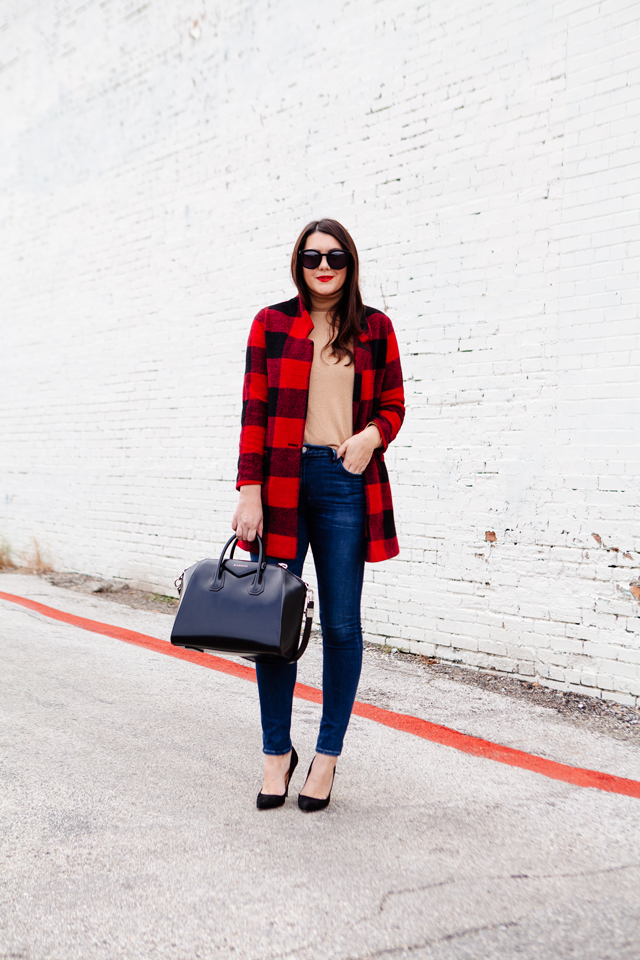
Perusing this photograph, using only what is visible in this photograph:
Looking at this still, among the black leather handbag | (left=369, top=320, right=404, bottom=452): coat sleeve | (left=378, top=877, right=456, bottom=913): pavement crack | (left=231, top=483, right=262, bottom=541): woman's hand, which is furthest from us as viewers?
(left=369, top=320, right=404, bottom=452): coat sleeve

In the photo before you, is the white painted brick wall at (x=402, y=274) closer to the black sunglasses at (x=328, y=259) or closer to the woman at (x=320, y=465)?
the woman at (x=320, y=465)

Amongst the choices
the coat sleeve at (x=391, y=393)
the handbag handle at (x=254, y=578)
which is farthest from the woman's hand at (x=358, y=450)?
the handbag handle at (x=254, y=578)

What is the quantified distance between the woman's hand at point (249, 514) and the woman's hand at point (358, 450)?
29 cm

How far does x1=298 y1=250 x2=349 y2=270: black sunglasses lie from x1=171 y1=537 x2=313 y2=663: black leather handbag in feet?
3.08

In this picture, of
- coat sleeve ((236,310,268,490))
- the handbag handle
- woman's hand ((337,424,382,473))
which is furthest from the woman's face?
the handbag handle

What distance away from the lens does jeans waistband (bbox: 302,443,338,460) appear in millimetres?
2381

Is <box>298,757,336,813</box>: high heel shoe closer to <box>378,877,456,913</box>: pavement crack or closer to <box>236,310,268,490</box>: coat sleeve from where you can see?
<box>378,877,456,913</box>: pavement crack

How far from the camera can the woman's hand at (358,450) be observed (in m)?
2.35

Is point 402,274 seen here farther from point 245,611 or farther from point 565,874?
point 565,874

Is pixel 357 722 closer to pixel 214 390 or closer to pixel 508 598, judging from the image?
pixel 508 598

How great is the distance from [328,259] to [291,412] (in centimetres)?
52

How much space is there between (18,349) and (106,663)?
4747mm

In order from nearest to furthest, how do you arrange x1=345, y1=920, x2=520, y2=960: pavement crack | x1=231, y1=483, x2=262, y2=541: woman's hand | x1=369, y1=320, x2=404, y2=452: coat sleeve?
x1=345, y1=920, x2=520, y2=960: pavement crack
x1=231, y1=483, x2=262, y2=541: woman's hand
x1=369, y1=320, x2=404, y2=452: coat sleeve

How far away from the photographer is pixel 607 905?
6.18 feet
